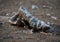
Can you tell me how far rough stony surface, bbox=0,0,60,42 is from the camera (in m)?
2.60

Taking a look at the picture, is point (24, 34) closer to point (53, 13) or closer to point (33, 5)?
point (53, 13)

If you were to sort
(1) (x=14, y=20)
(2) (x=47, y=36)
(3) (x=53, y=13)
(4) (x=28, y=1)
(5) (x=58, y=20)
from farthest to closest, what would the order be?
(4) (x=28, y=1), (3) (x=53, y=13), (5) (x=58, y=20), (1) (x=14, y=20), (2) (x=47, y=36)

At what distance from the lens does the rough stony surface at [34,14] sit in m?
2.60

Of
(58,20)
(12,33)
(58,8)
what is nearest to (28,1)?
(58,8)

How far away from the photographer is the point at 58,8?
13.9ft

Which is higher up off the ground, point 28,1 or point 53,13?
point 28,1

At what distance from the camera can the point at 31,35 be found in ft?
8.84

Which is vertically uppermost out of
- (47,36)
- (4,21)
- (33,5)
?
(33,5)

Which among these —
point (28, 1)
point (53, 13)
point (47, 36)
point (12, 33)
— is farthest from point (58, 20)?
point (28, 1)

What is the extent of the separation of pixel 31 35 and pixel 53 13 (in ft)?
4.11

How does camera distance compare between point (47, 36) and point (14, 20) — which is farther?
point (14, 20)

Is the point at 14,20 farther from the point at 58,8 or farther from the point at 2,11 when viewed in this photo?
the point at 58,8

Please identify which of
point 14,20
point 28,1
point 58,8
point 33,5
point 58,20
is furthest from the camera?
point 28,1

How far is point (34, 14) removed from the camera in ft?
12.3
